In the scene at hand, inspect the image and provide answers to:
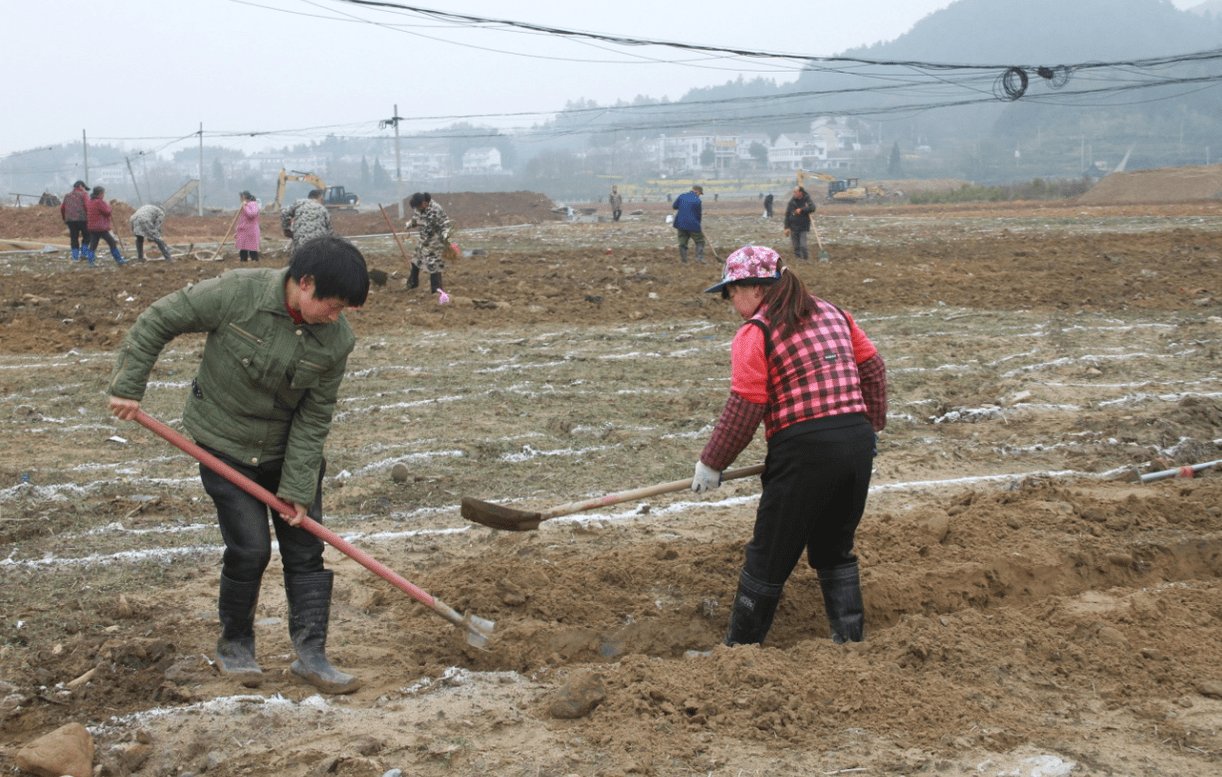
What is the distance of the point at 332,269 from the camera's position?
319 centimetres

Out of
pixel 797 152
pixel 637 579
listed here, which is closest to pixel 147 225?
pixel 637 579

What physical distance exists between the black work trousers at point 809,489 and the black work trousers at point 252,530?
1585 millimetres

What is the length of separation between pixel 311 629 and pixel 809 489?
71.4 inches

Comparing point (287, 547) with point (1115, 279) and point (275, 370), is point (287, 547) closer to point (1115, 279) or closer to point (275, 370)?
point (275, 370)

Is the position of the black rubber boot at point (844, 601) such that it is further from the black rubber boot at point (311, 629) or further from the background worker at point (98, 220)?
the background worker at point (98, 220)

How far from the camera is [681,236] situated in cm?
1783

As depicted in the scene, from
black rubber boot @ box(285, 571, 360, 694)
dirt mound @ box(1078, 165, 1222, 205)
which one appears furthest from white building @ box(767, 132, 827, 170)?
black rubber boot @ box(285, 571, 360, 694)

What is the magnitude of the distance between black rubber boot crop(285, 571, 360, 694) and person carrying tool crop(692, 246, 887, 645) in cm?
147

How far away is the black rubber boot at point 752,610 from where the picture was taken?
12.2ft

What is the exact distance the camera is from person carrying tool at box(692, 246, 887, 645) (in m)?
3.47

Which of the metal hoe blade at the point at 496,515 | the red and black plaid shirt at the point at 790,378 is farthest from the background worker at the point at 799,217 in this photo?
the red and black plaid shirt at the point at 790,378

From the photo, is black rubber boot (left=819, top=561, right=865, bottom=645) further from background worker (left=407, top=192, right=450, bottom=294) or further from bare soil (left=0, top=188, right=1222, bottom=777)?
background worker (left=407, top=192, right=450, bottom=294)

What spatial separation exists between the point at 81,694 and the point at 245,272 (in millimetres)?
1544

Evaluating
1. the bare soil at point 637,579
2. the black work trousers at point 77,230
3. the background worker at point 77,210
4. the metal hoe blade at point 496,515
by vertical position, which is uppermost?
the background worker at point 77,210
